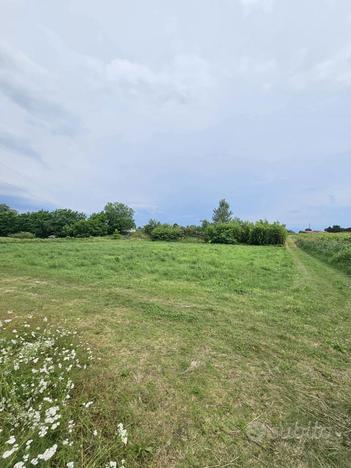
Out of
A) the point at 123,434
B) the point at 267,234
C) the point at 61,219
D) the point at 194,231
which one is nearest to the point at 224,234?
the point at 267,234

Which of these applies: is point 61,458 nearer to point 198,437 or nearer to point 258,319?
point 198,437

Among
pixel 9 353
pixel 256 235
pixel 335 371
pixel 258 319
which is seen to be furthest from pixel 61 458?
pixel 256 235

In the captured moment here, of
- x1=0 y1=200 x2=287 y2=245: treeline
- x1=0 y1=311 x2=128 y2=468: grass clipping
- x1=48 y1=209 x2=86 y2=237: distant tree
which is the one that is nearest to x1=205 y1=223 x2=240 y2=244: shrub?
x1=0 y1=200 x2=287 y2=245: treeline

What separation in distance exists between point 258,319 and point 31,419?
4.69 meters

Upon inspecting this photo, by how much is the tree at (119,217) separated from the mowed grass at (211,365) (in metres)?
59.3

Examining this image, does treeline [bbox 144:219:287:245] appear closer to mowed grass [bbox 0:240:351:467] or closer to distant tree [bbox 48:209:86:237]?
mowed grass [bbox 0:240:351:467]

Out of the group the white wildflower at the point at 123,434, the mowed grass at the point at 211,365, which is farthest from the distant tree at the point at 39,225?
the white wildflower at the point at 123,434

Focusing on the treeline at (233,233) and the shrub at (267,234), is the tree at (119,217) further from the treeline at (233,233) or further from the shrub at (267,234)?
the shrub at (267,234)

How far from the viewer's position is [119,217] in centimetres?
6856

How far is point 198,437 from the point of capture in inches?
102

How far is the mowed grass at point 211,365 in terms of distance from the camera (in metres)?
2.53

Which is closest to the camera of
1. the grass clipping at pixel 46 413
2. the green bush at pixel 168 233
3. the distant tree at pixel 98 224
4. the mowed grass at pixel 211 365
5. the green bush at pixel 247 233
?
the grass clipping at pixel 46 413

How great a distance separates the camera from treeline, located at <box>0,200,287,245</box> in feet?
126

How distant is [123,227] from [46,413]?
66279mm
